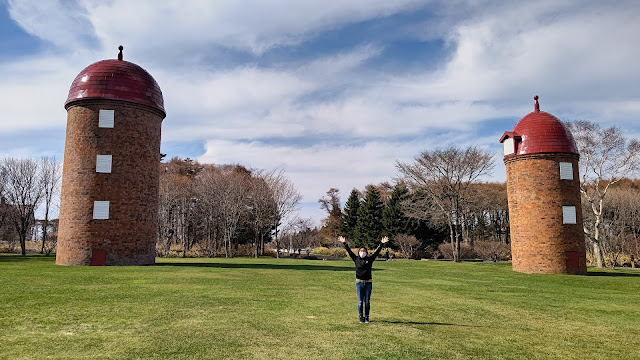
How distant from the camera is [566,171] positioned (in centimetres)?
2412

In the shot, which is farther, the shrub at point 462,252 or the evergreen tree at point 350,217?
the evergreen tree at point 350,217

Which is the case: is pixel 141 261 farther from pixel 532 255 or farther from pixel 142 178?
pixel 532 255

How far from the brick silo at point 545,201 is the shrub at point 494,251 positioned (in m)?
15.5

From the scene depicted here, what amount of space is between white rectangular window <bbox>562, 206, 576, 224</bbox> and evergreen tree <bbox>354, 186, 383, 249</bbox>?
3000cm

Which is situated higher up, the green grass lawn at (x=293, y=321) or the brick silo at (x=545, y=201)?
the brick silo at (x=545, y=201)

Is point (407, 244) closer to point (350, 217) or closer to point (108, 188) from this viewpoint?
point (350, 217)

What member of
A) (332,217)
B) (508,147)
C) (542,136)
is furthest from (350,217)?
(542,136)

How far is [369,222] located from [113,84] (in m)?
38.2

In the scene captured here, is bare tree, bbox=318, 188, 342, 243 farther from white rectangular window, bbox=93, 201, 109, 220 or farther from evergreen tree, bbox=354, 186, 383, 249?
white rectangular window, bbox=93, 201, 109, 220

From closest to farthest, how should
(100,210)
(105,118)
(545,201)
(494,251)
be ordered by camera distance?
1. (100,210)
2. (105,118)
3. (545,201)
4. (494,251)

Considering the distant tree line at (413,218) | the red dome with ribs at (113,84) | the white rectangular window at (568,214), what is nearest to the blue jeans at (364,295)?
the red dome with ribs at (113,84)

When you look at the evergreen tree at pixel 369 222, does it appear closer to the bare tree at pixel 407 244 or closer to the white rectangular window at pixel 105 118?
the bare tree at pixel 407 244

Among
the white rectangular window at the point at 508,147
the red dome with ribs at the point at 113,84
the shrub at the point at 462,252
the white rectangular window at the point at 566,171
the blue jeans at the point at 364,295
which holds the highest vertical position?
the red dome with ribs at the point at 113,84

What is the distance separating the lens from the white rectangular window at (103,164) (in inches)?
867
